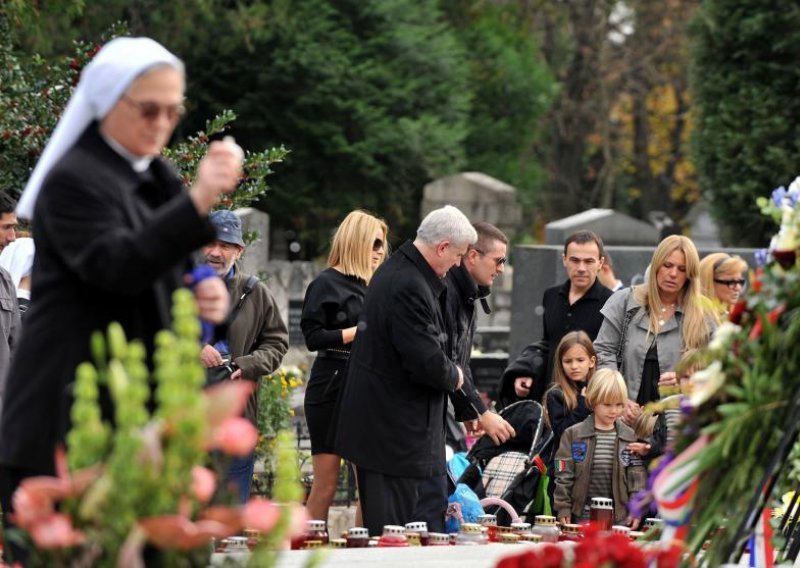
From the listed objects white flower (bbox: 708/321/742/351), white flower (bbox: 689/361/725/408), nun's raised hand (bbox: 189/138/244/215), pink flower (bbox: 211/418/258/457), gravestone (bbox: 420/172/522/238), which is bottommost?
pink flower (bbox: 211/418/258/457)

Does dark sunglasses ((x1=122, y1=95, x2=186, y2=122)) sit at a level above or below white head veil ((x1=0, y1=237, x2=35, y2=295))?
above

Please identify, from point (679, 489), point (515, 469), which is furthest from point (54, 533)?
point (515, 469)

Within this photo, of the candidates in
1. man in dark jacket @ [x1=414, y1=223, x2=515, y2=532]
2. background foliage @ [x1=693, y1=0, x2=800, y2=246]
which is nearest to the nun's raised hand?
man in dark jacket @ [x1=414, y1=223, x2=515, y2=532]

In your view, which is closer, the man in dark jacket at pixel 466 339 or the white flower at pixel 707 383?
the white flower at pixel 707 383

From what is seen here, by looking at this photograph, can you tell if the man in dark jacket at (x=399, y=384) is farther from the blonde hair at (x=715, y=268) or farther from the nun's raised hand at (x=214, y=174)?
the nun's raised hand at (x=214, y=174)

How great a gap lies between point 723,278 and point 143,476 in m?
6.31

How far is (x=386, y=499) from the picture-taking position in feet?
23.9

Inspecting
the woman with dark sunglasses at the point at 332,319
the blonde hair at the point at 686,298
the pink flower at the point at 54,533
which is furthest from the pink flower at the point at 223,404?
the blonde hair at the point at 686,298

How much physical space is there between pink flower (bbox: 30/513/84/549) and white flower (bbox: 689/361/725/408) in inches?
70.1

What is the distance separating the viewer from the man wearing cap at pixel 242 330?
7.81 meters

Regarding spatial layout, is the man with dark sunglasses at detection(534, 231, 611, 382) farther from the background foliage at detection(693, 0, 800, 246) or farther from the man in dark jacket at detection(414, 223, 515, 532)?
the background foliage at detection(693, 0, 800, 246)

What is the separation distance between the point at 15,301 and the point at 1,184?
2177mm

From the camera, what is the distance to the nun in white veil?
3564 mm

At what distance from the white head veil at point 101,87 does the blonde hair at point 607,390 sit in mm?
4463
